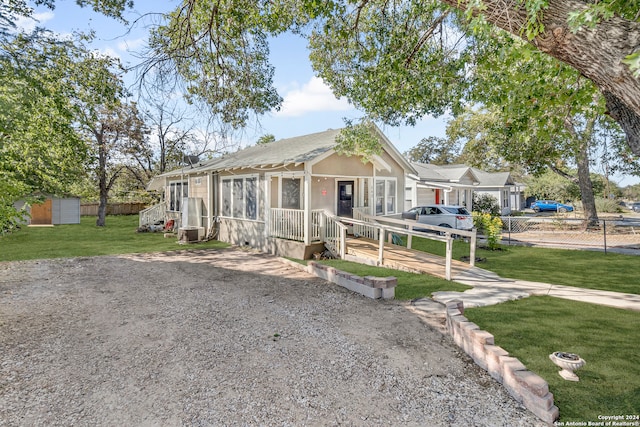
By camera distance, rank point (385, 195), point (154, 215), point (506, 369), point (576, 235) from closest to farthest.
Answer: point (506, 369), point (385, 195), point (576, 235), point (154, 215)

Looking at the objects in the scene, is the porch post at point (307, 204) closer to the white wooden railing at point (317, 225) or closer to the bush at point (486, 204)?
the white wooden railing at point (317, 225)

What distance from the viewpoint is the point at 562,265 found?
32.7 feet

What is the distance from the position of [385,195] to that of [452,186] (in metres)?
10.7

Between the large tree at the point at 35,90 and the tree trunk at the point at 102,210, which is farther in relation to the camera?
the tree trunk at the point at 102,210

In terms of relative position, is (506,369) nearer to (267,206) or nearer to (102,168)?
(267,206)

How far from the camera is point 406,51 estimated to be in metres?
7.24

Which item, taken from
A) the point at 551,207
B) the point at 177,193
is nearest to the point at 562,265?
the point at 177,193

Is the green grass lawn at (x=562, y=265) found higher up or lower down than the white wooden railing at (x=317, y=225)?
lower down

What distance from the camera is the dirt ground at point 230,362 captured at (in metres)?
3.02

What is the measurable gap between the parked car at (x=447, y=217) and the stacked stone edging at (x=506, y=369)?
36.8 ft

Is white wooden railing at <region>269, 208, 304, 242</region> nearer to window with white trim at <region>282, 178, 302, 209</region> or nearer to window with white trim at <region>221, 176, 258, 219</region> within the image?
window with white trim at <region>282, 178, 302, 209</region>

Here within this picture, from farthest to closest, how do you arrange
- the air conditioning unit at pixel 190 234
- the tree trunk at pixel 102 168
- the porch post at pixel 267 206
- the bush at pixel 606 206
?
the bush at pixel 606 206, the tree trunk at pixel 102 168, the air conditioning unit at pixel 190 234, the porch post at pixel 267 206

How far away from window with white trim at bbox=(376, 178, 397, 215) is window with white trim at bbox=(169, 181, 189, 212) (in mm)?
10038

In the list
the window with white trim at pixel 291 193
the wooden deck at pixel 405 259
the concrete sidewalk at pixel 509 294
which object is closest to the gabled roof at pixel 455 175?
the wooden deck at pixel 405 259
